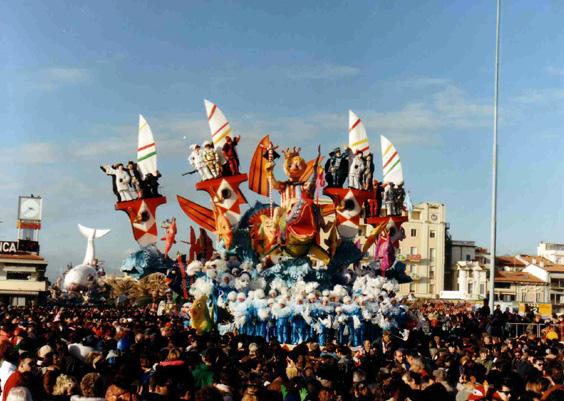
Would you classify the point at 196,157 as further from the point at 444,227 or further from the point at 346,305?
the point at 444,227

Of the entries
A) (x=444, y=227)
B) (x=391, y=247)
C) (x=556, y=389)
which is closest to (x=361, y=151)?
(x=391, y=247)

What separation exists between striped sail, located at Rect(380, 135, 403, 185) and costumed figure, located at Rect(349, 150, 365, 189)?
4.23 m

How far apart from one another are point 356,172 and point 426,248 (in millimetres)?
56195

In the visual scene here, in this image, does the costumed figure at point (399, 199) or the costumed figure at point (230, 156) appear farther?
the costumed figure at point (399, 199)

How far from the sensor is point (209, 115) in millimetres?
35000

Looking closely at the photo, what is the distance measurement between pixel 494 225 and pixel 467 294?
173 feet

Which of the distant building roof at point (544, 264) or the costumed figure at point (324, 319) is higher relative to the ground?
the distant building roof at point (544, 264)

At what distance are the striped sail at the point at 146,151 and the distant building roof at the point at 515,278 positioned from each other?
58015 mm

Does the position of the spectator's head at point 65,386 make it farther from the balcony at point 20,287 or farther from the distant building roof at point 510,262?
the distant building roof at point 510,262

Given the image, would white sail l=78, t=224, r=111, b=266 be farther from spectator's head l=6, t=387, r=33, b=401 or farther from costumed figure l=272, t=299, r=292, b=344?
spectator's head l=6, t=387, r=33, b=401

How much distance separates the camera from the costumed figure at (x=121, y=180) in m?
34.9

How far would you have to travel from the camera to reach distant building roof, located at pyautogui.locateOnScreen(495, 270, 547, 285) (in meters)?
87.9

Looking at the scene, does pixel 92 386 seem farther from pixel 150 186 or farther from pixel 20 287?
pixel 20 287

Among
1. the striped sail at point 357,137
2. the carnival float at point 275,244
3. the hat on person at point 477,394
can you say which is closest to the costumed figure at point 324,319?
the carnival float at point 275,244
